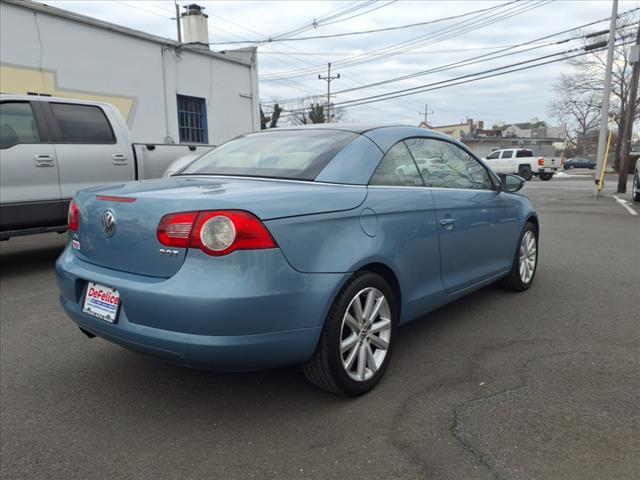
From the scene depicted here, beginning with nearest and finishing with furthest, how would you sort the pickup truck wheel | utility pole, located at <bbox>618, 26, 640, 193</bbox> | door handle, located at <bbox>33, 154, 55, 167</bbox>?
door handle, located at <bbox>33, 154, 55, 167</bbox> < utility pole, located at <bbox>618, 26, 640, 193</bbox> < the pickup truck wheel

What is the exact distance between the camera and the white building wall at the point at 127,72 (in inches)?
389

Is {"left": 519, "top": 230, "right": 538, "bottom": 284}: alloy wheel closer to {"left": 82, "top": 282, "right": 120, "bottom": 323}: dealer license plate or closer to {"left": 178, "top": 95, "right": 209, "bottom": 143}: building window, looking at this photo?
{"left": 82, "top": 282, "right": 120, "bottom": 323}: dealer license plate

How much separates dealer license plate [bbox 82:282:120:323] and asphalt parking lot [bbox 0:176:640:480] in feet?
1.87

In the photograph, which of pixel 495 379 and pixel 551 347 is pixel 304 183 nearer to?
pixel 495 379

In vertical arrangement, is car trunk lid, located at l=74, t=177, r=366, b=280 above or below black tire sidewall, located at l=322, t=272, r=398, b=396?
Answer: above

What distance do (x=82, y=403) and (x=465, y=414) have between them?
6.95 feet

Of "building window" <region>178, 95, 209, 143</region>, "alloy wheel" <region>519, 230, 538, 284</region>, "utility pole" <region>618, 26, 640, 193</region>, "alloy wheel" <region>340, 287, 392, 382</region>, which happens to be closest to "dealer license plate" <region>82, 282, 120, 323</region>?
"alloy wheel" <region>340, 287, 392, 382</region>

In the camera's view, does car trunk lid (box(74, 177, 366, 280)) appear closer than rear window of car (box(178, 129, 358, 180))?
Yes

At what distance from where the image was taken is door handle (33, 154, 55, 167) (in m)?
5.80

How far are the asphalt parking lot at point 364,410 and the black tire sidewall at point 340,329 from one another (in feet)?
0.33

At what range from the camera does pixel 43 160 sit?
585cm

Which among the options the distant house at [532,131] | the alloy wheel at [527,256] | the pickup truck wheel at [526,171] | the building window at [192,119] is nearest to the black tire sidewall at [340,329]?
the alloy wheel at [527,256]

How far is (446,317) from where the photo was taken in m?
4.29

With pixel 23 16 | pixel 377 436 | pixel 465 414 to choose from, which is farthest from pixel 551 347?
pixel 23 16
